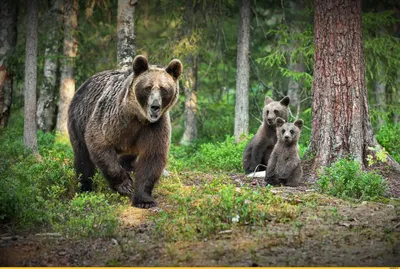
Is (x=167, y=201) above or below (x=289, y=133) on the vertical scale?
below

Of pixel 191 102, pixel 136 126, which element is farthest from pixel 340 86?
pixel 191 102

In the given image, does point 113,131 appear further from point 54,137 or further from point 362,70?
point 54,137

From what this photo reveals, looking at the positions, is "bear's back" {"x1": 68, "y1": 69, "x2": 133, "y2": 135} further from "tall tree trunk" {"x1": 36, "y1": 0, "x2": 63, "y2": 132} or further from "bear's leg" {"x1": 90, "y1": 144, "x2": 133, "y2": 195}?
"tall tree trunk" {"x1": 36, "y1": 0, "x2": 63, "y2": 132}

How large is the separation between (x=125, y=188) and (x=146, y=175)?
1.77 feet

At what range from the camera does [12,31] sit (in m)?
16.2

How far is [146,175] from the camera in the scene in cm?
787

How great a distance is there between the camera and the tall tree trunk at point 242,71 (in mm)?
15039

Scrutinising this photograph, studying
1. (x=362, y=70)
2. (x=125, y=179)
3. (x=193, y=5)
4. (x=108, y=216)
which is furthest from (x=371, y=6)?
(x=108, y=216)

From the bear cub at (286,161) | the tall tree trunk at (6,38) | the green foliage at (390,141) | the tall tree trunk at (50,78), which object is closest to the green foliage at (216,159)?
the bear cub at (286,161)

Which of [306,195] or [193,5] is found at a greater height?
[193,5]

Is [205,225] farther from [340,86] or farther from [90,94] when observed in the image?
[340,86]

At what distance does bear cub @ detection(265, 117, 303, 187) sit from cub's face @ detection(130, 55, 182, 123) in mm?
2500

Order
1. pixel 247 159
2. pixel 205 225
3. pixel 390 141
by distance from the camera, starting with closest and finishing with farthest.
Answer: pixel 205 225, pixel 247 159, pixel 390 141

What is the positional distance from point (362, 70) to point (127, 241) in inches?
228
